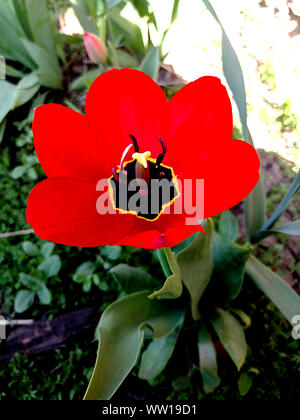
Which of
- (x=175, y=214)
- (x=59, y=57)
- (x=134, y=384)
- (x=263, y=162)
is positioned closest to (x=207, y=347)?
(x=134, y=384)

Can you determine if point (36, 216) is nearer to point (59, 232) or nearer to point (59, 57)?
point (59, 232)

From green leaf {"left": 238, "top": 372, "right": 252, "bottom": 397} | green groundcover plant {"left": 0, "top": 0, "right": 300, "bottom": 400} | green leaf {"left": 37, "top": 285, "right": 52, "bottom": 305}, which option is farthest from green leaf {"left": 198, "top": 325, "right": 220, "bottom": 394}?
green leaf {"left": 37, "top": 285, "right": 52, "bottom": 305}

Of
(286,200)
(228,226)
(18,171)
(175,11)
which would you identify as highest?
(175,11)

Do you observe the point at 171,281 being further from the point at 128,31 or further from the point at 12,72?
the point at 12,72

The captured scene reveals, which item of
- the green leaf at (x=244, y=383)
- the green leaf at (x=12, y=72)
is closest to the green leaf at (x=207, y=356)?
the green leaf at (x=244, y=383)

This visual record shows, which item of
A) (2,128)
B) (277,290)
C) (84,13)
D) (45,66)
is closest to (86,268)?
(277,290)

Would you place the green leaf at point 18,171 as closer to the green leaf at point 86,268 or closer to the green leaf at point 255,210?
the green leaf at point 86,268

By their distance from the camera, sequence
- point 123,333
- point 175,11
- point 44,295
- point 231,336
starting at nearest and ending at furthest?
1. point 123,333
2. point 231,336
3. point 44,295
4. point 175,11
